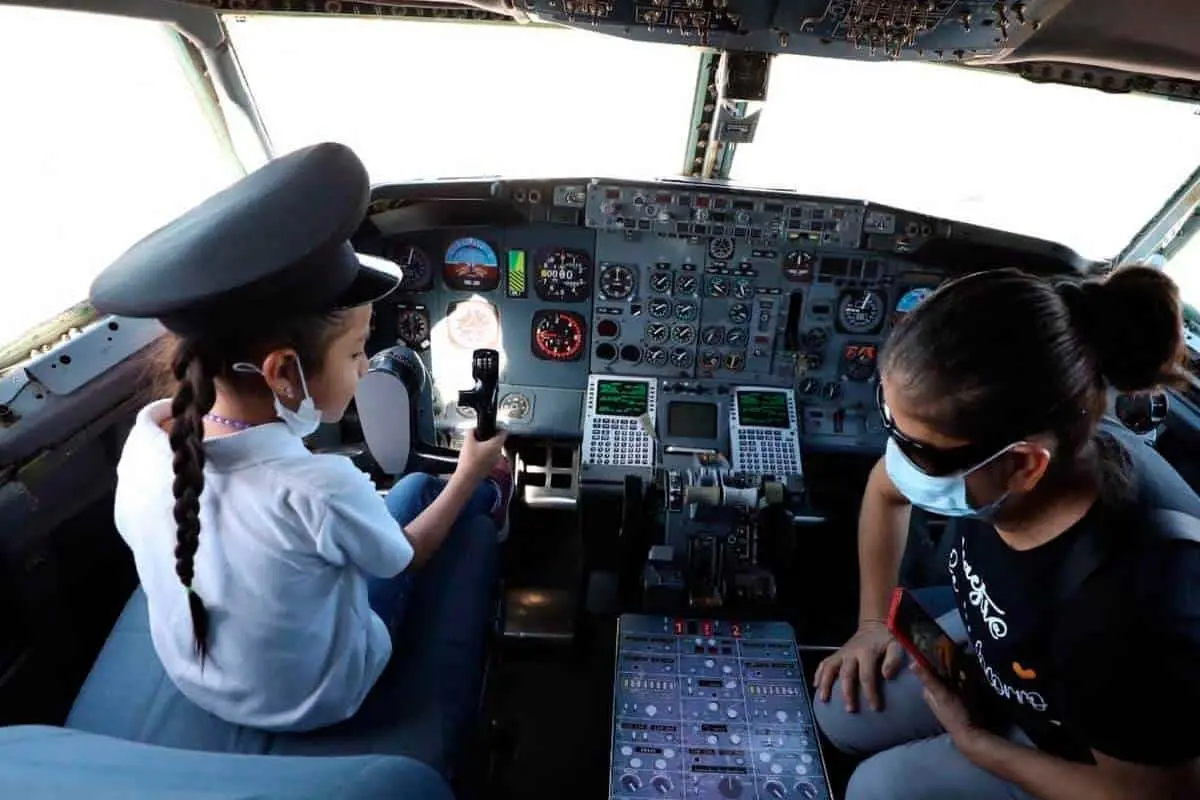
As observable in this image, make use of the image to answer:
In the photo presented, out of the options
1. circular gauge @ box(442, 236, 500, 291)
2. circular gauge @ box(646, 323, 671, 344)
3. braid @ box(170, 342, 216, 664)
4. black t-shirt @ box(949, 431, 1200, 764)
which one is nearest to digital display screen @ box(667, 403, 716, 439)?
circular gauge @ box(646, 323, 671, 344)

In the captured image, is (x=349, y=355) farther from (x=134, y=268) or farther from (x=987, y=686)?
(x=987, y=686)

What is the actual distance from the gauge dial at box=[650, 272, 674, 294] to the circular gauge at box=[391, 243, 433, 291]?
3.05ft

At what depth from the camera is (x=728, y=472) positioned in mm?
2709

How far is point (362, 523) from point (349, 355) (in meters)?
0.32

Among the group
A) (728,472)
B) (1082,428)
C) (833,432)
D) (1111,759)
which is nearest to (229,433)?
(1082,428)

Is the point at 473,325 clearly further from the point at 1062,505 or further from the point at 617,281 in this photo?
the point at 1062,505

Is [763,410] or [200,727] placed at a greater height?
[200,727]

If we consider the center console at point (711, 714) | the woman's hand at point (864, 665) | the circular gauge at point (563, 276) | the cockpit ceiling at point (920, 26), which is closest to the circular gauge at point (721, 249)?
the circular gauge at point (563, 276)

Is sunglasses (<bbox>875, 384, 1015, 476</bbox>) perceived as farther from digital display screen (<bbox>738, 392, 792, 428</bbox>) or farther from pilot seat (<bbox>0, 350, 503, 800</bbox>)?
digital display screen (<bbox>738, 392, 792, 428</bbox>)

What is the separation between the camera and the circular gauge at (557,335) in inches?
128

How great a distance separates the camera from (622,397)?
318 centimetres

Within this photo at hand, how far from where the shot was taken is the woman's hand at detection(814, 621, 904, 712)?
1810mm

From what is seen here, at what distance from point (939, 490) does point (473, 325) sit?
229 cm

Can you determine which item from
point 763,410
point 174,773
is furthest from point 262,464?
point 763,410
